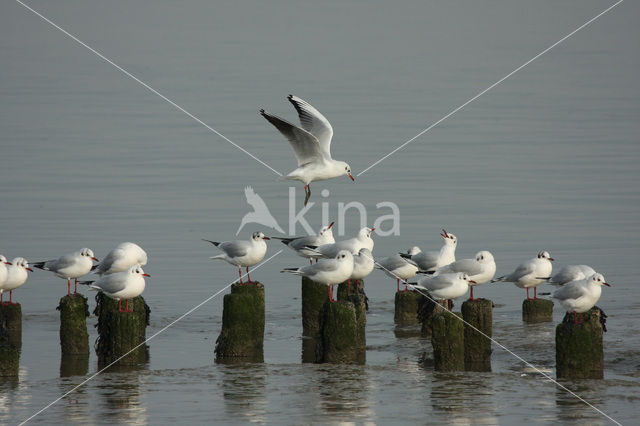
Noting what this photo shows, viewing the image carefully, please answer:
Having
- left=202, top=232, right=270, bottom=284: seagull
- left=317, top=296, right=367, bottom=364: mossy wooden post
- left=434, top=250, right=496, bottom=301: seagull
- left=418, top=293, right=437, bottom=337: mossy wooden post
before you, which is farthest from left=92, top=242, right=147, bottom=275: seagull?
left=434, top=250, right=496, bottom=301: seagull

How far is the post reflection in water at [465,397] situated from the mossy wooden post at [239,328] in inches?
90.9

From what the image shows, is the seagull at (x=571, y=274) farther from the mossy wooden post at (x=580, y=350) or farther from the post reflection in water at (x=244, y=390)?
the post reflection in water at (x=244, y=390)

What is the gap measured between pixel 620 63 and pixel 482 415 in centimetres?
3477

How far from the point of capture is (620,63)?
140 feet

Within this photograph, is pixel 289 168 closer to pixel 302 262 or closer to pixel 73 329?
pixel 302 262

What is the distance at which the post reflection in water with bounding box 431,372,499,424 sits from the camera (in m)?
10.1

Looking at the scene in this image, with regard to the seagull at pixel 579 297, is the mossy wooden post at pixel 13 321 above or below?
below

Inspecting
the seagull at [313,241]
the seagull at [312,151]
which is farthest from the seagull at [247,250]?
the seagull at [312,151]

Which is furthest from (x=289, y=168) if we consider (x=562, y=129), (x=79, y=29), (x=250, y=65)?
(x=79, y=29)

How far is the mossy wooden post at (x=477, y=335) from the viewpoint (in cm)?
1227

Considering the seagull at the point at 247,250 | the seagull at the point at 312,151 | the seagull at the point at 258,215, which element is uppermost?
the seagull at the point at 312,151

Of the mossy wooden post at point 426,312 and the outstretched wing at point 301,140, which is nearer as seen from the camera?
the mossy wooden post at point 426,312

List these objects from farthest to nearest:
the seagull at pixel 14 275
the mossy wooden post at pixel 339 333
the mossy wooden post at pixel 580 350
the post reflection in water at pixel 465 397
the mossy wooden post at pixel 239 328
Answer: the seagull at pixel 14 275 < the mossy wooden post at pixel 239 328 < the mossy wooden post at pixel 339 333 < the mossy wooden post at pixel 580 350 < the post reflection in water at pixel 465 397

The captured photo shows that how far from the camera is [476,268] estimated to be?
13.5m
